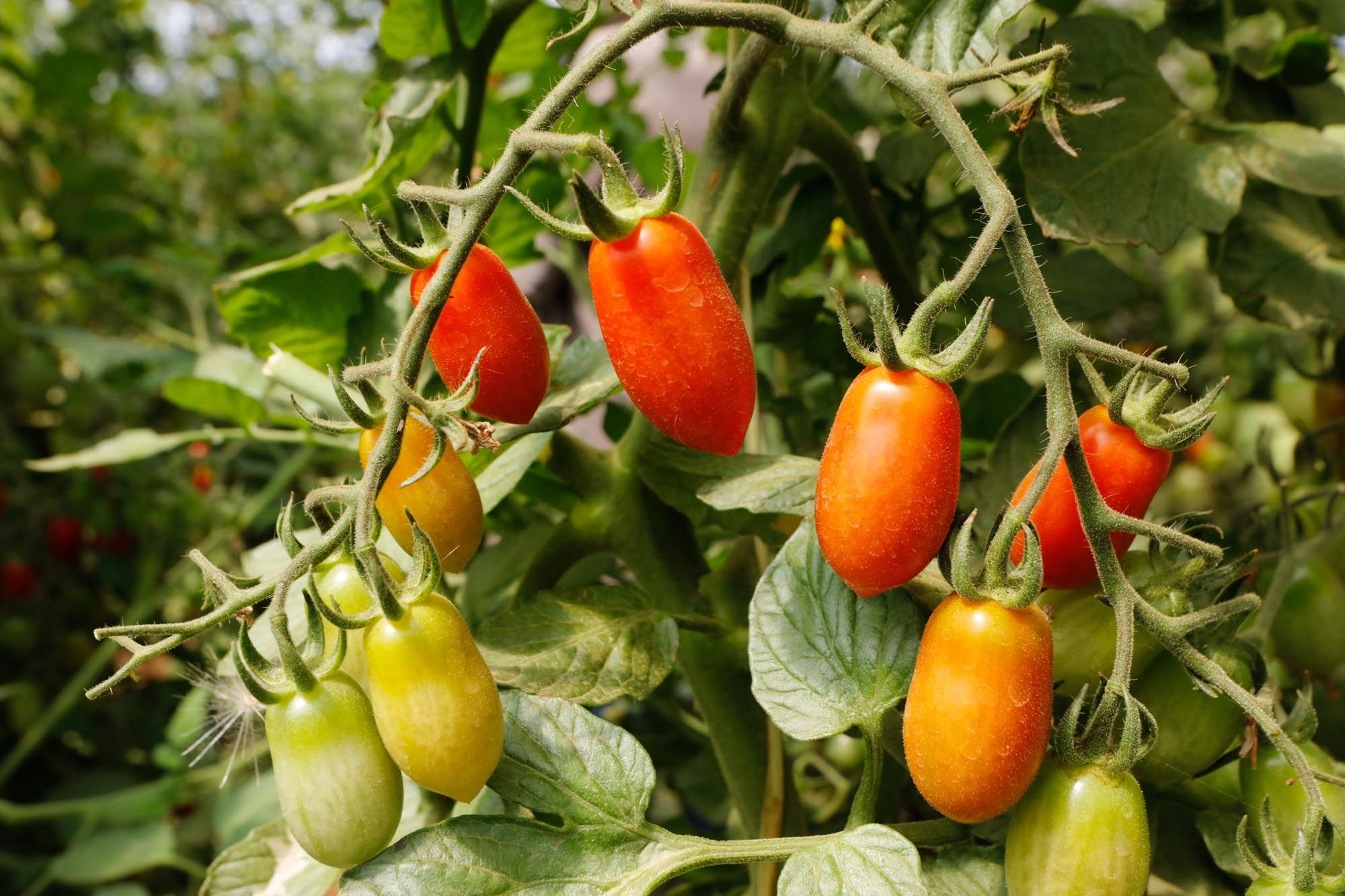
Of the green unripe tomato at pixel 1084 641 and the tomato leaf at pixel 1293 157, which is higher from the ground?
the tomato leaf at pixel 1293 157

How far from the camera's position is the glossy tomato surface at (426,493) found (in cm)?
39

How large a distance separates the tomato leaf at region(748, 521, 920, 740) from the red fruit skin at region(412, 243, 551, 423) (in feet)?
0.43

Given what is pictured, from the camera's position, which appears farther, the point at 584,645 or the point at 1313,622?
the point at 1313,622

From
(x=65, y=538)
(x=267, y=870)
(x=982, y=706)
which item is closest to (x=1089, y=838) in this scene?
(x=982, y=706)

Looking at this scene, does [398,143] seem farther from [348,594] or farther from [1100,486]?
[1100,486]

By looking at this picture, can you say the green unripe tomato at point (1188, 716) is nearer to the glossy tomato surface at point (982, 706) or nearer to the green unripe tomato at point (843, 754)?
the glossy tomato surface at point (982, 706)

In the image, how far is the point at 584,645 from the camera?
47 cm

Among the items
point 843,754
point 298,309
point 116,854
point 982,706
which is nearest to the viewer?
point 982,706

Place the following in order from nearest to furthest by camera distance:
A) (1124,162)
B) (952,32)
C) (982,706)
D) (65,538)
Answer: (982,706) < (952,32) < (1124,162) < (65,538)

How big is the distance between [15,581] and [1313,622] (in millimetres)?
1678

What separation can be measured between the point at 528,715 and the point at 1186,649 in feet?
0.82

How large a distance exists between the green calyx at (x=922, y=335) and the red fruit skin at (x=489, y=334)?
5.2 inches

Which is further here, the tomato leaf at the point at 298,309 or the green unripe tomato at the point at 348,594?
the tomato leaf at the point at 298,309

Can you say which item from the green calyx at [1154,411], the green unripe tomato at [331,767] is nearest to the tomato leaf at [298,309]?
the green unripe tomato at [331,767]
